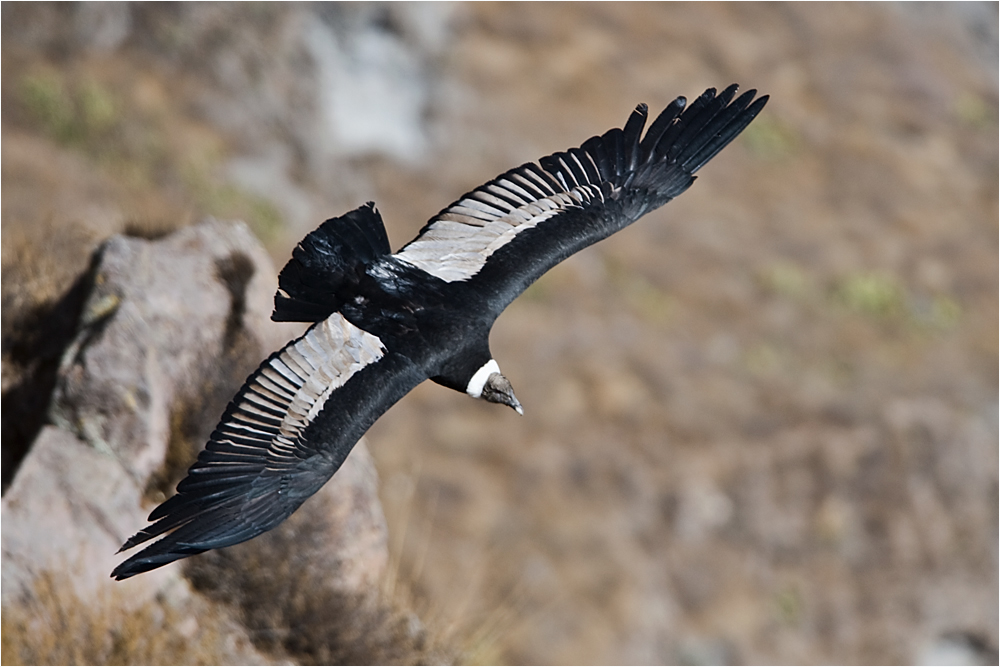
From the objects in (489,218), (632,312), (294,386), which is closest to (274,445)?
(294,386)

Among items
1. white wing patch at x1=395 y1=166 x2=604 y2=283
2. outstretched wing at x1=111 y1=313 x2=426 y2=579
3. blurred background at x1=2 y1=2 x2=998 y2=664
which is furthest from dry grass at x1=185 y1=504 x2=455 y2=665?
blurred background at x1=2 y1=2 x2=998 y2=664

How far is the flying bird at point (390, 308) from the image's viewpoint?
463 cm

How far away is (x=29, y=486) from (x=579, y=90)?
1374 cm

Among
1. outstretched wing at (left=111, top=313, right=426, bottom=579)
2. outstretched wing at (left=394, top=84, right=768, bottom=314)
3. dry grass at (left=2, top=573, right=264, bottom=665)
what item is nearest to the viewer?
outstretched wing at (left=111, top=313, right=426, bottom=579)

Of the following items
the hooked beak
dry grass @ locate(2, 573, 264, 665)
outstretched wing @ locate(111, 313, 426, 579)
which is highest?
the hooked beak

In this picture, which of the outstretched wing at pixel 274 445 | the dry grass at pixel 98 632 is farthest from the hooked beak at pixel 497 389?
the dry grass at pixel 98 632

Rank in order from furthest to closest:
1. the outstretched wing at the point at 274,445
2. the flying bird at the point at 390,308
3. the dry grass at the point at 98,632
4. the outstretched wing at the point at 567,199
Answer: the outstretched wing at the point at 567,199 → the dry grass at the point at 98,632 → the flying bird at the point at 390,308 → the outstretched wing at the point at 274,445

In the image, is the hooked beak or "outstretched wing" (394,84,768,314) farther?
"outstretched wing" (394,84,768,314)

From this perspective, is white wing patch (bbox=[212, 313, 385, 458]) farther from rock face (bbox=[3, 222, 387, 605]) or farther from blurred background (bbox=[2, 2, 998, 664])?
blurred background (bbox=[2, 2, 998, 664])

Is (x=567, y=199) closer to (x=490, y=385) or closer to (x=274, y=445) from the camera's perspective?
(x=490, y=385)

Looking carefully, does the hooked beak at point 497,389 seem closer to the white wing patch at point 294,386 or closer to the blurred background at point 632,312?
the white wing patch at point 294,386

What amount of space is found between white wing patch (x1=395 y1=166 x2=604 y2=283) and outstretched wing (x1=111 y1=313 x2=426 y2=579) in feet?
3.17

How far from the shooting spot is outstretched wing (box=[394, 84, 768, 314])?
5.88m

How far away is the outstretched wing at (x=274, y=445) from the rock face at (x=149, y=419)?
2.97 feet
